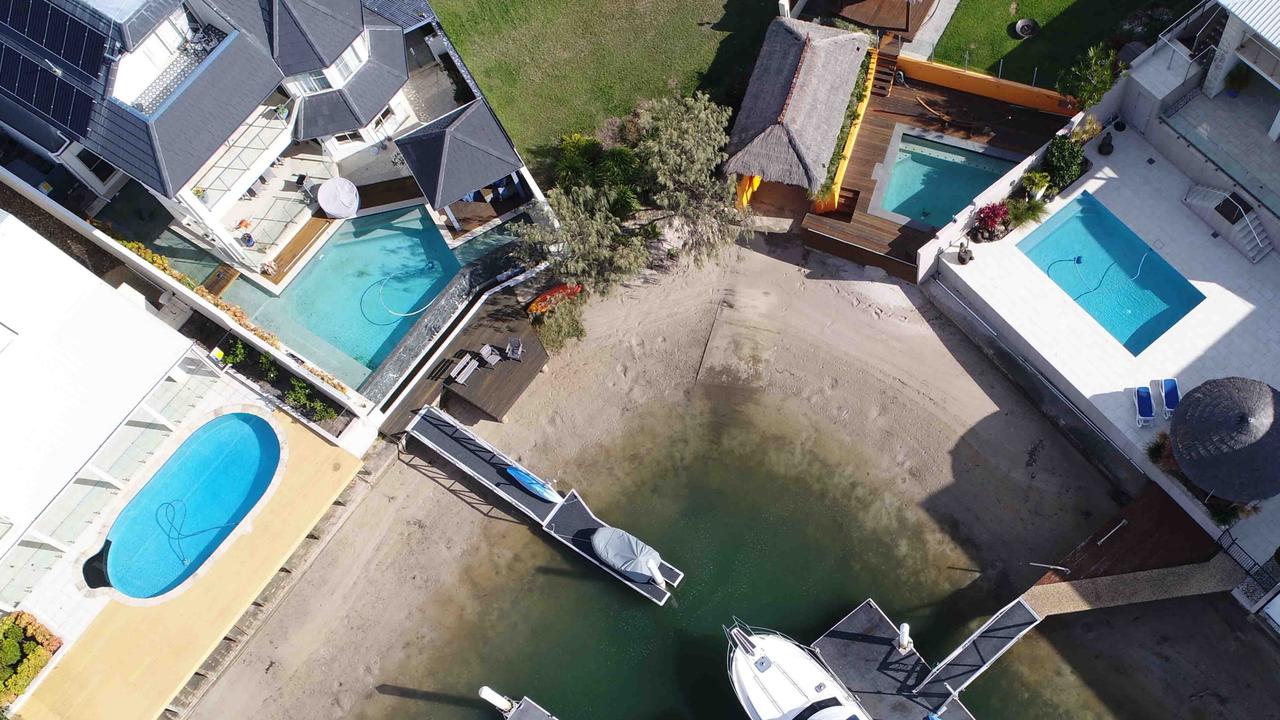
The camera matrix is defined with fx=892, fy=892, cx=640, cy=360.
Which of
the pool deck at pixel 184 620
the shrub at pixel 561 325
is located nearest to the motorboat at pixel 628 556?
the shrub at pixel 561 325

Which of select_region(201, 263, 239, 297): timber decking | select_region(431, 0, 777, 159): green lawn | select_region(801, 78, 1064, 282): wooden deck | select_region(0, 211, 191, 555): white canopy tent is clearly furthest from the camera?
select_region(431, 0, 777, 159): green lawn

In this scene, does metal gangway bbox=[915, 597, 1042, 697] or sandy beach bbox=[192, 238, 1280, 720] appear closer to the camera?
metal gangway bbox=[915, 597, 1042, 697]

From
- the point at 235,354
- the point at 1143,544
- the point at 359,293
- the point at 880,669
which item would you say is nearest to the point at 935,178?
the point at 1143,544

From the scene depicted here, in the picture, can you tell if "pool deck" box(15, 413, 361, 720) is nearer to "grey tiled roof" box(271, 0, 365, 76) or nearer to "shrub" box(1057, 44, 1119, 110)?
"grey tiled roof" box(271, 0, 365, 76)

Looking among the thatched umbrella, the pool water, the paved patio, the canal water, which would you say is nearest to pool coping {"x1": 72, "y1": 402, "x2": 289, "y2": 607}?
the pool water

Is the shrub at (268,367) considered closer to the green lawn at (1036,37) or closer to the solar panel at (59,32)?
the solar panel at (59,32)

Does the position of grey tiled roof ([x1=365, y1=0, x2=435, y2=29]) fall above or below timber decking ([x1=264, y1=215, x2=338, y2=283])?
above

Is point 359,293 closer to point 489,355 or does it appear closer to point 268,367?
point 268,367
